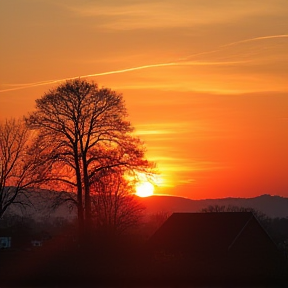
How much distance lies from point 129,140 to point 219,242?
19.2 m

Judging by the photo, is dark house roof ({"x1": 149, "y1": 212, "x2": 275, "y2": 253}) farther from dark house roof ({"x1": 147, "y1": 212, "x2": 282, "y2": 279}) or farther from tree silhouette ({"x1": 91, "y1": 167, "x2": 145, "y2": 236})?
tree silhouette ({"x1": 91, "y1": 167, "x2": 145, "y2": 236})

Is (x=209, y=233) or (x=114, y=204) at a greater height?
(x=114, y=204)

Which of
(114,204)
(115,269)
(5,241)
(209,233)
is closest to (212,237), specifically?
(209,233)

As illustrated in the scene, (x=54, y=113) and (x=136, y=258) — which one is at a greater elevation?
(x=54, y=113)

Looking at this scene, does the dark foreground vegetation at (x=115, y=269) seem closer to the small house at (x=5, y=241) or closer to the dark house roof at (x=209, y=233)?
the small house at (x=5, y=241)

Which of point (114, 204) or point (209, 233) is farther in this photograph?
point (209, 233)

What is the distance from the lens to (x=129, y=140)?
4531cm

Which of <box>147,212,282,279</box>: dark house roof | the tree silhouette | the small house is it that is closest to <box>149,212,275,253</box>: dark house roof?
<box>147,212,282,279</box>: dark house roof

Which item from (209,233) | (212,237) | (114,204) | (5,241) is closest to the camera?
(114,204)

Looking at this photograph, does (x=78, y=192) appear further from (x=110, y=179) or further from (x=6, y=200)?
(x=6, y=200)

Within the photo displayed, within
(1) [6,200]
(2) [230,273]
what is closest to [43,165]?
(1) [6,200]

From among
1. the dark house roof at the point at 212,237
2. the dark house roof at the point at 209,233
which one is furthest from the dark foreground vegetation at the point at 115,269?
the dark house roof at the point at 209,233

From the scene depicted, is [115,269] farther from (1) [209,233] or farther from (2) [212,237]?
(1) [209,233]

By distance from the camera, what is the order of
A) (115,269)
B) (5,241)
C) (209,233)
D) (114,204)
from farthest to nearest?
1. (209,233)
2. (5,241)
3. (114,204)
4. (115,269)
